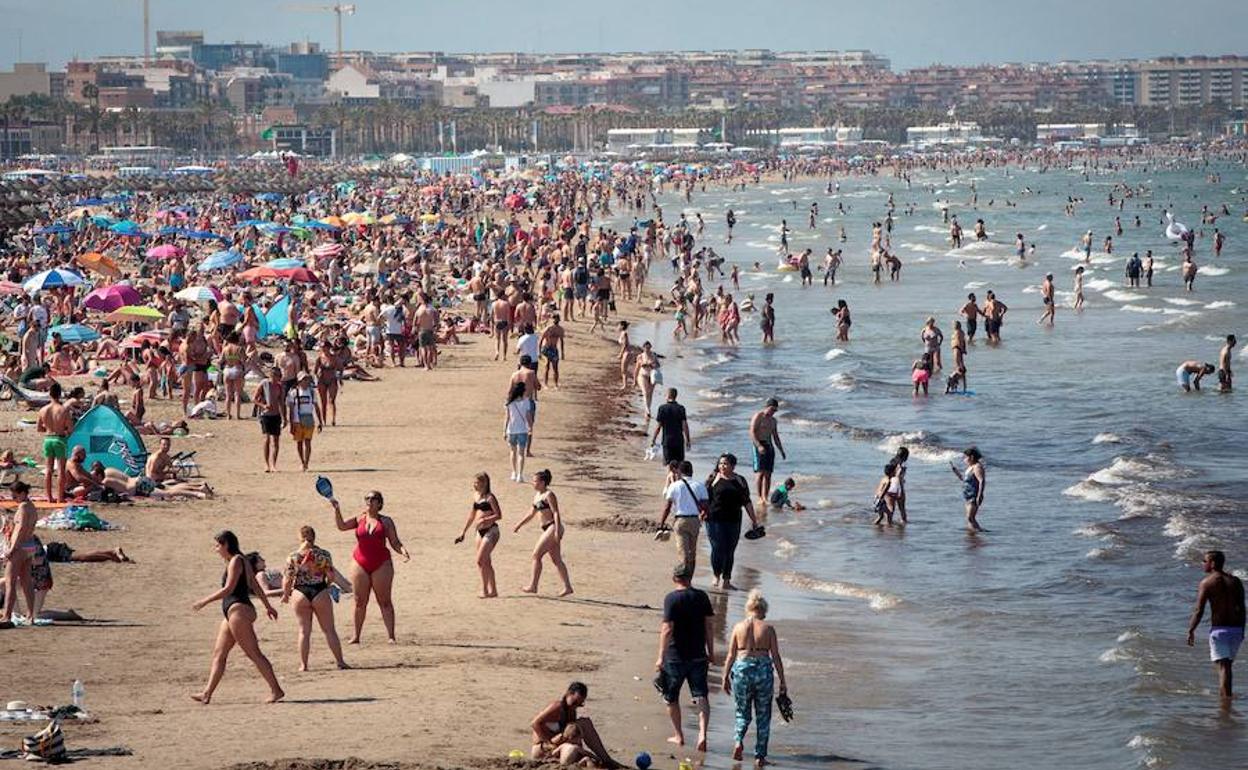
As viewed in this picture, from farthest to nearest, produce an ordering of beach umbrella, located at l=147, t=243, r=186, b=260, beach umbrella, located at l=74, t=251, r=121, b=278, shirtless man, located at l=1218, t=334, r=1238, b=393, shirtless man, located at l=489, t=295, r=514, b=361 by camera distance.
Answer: beach umbrella, located at l=147, t=243, r=186, b=260 < beach umbrella, located at l=74, t=251, r=121, b=278 < shirtless man, located at l=489, t=295, r=514, b=361 < shirtless man, located at l=1218, t=334, r=1238, b=393

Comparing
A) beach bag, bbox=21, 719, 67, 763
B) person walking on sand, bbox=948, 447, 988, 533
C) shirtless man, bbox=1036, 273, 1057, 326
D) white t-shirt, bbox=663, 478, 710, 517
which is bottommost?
shirtless man, bbox=1036, 273, 1057, 326

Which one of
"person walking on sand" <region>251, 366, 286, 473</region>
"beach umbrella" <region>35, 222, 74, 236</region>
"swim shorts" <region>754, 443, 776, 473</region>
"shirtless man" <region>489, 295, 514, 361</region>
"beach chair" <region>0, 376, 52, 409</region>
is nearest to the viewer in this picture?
"swim shorts" <region>754, 443, 776, 473</region>

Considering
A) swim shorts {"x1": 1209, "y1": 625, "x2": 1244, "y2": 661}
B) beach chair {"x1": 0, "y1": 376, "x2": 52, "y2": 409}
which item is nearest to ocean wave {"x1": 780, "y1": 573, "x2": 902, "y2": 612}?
swim shorts {"x1": 1209, "y1": 625, "x2": 1244, "y2": 661}

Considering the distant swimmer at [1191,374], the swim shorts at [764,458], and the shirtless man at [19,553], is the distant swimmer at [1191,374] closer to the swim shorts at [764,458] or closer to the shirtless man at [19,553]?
the swim shorts at [764,458]

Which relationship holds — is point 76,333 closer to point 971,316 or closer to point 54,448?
A: point 54,448

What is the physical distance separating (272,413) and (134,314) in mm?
10397

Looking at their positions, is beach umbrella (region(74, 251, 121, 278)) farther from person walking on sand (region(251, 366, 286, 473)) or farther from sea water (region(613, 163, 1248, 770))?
person walking on sand (region(251, 366, 286, 473))

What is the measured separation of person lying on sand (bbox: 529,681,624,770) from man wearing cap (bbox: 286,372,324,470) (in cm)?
987

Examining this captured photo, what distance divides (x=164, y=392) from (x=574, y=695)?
16490 mm

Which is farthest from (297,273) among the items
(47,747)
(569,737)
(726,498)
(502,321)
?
(47,747)

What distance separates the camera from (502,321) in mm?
30922

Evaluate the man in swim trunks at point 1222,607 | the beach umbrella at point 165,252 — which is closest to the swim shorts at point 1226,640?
the man in swim trunks at point 1222,607

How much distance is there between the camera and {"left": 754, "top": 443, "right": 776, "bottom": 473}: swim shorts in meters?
19.5

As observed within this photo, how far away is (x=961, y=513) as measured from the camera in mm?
20234
